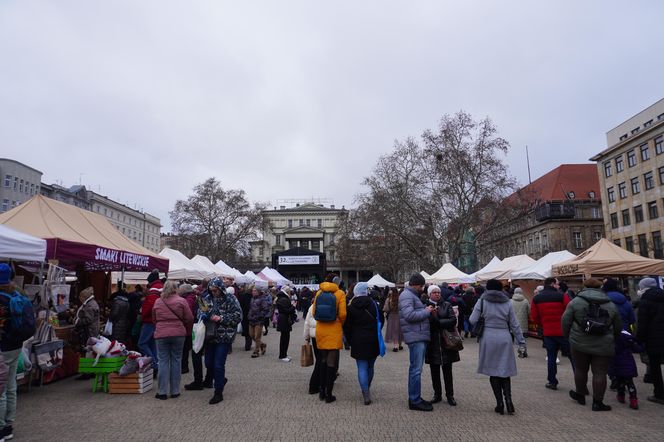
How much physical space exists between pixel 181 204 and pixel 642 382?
185 ft

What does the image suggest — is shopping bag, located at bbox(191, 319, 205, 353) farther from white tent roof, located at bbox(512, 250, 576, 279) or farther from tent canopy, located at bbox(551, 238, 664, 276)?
white tent roof, located at bbox(512, 250, 576, 279)

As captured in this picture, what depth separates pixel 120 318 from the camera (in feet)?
28.7

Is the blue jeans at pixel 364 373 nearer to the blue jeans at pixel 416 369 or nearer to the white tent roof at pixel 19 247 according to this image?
the blue jeans at pixel 416 369

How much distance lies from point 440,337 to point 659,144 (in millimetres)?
52790

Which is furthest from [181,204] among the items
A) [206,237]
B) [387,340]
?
[387,340]

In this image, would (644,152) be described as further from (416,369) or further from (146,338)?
(146,338)

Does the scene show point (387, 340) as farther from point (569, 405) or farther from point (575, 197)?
point (575, 197)

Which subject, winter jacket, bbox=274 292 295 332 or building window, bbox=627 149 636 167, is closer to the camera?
winter jacket, bbox=274 292 295 332

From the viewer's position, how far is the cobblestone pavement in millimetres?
5176

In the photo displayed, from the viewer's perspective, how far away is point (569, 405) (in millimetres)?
6520

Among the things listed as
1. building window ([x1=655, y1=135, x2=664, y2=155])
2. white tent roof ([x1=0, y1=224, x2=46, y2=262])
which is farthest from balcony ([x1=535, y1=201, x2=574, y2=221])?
white tent roof ([x1=0, y1=224, x2=46, y2=262])

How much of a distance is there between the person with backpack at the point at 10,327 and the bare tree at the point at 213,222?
175 ft

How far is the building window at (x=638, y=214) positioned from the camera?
49438 millimetres

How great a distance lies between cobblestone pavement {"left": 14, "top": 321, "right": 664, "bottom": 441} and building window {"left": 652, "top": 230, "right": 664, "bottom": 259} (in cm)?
4506
